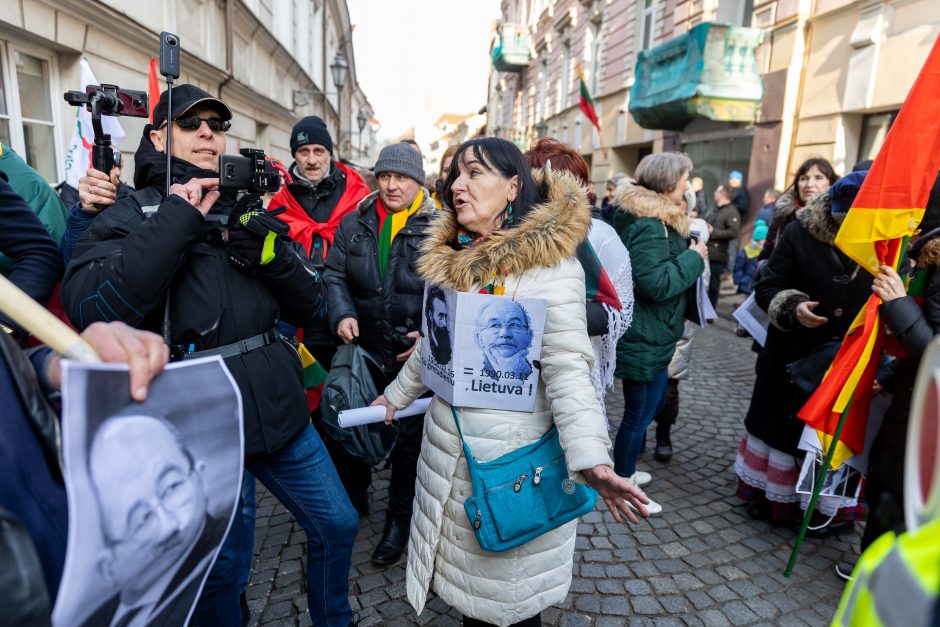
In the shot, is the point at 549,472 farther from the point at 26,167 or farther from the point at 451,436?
the point at 26,167

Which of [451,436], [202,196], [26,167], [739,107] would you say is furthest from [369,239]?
[739,107]

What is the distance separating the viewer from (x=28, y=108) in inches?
196

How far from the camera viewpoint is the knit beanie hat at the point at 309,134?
12.1 feet

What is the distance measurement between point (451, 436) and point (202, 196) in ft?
3.53

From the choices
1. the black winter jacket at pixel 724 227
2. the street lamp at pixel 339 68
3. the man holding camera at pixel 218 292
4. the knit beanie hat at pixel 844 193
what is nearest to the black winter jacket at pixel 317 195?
the man holding camera at pixel 218 292

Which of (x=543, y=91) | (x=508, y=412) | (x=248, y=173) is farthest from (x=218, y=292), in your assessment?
(x=543, y=91)

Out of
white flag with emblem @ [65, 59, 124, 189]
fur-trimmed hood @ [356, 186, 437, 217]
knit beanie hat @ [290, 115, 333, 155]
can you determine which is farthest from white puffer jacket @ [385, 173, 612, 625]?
white flag with emblem @ [65, 59, 124, 189]

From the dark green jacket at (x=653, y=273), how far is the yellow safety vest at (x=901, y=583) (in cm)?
249

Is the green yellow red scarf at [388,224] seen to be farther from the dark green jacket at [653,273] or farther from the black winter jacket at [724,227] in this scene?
the black winter jacket at [724,227]

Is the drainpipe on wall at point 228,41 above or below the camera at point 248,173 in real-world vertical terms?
above

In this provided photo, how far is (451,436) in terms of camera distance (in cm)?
183

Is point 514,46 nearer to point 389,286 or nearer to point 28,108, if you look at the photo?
point 28,108

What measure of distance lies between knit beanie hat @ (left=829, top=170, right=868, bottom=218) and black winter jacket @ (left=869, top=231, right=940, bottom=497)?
483mm

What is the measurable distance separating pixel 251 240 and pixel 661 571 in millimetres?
2481
